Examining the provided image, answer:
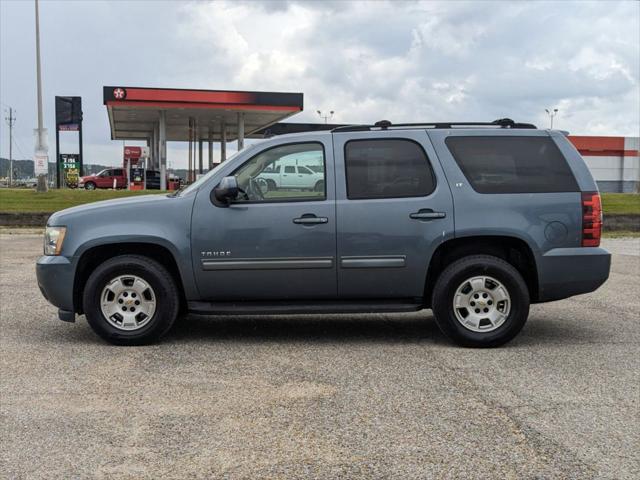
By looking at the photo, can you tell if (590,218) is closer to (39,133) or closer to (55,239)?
(55,239)

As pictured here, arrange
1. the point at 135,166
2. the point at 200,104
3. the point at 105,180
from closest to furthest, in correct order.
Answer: the point at 200,104, the point at 135,166, the point at 105,180

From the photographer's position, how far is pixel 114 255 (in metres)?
6.10

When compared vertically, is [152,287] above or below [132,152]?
below

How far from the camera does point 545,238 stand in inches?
233

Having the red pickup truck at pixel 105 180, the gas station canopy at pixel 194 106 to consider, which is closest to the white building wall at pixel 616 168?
the gas station canopy at pixel 194 106

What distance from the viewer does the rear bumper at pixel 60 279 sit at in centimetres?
589

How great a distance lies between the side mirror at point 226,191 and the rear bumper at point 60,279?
1.36 m

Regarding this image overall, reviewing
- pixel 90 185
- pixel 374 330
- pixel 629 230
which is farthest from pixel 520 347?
pixel 90 185

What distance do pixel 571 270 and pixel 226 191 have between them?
2.99 meters

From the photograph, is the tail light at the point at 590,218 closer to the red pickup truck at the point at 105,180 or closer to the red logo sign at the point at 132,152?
the red logo sign at the point at 132,152

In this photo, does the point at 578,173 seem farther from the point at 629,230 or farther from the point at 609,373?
the point at 629,230

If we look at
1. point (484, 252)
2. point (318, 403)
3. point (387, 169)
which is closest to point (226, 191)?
point (387, 169)

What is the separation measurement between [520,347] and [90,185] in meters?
47.1

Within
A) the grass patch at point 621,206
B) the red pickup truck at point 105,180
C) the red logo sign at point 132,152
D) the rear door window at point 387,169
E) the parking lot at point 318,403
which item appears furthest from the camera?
the red pickup truck at point 105,180
